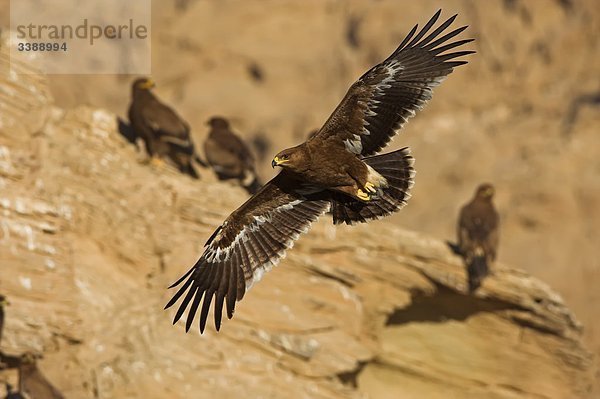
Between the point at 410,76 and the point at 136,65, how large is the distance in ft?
42.2

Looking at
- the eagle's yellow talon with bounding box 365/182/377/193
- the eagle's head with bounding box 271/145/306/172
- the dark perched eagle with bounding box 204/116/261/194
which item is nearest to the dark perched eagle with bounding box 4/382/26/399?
the eagle's head with bounding box 271/145/306/172

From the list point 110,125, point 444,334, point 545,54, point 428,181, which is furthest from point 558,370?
point 545,54

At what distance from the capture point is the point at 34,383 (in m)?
11.0

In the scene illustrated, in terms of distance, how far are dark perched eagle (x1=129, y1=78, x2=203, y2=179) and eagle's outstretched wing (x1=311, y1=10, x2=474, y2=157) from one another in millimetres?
3641

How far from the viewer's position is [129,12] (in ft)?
72.0

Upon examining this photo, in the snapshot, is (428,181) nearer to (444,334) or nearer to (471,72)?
(471,72)

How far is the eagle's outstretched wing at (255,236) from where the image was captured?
32.6ft

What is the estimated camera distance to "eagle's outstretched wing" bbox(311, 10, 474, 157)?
9875 millimetres

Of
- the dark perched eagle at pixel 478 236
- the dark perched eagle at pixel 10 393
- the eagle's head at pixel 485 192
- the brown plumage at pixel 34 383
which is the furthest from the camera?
the eagle's head at pixel 485 192

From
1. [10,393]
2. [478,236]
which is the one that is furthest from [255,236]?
[478,236]

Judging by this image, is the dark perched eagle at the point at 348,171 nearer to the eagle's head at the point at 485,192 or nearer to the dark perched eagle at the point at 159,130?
the dark perched eagle at the point at 159,130

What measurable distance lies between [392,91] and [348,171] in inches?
30.3

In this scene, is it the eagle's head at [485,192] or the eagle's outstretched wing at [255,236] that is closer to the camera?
the eagle's outstretched wing at [255,236]

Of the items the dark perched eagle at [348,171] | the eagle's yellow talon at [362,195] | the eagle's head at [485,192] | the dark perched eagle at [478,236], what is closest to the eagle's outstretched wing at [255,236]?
the dark perched eagle at [348,171]
